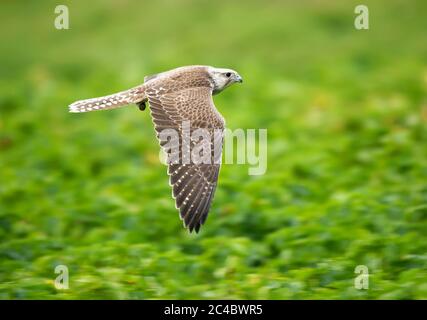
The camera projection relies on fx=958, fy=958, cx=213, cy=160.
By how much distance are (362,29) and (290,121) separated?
5.10 meters

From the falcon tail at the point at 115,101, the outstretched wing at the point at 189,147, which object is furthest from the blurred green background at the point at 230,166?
the falcon tail at the point at 115,101

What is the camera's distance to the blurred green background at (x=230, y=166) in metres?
8.54

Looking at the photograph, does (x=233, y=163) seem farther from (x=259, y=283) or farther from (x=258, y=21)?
(x=258, y=21)

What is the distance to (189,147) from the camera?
8.55 meters

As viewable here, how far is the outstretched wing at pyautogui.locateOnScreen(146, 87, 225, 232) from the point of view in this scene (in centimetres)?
834

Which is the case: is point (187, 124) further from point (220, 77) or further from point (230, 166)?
point (230, 166)

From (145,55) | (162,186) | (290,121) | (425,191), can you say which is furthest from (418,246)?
(145,55)

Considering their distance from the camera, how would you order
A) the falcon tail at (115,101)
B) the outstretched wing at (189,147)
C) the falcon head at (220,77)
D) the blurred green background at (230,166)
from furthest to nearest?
1. the falcon head at (220,77)
2. the falcon tail at (115,101)
3. the blurred green background at (230,166)
4. the outstretched wing at (189,147)

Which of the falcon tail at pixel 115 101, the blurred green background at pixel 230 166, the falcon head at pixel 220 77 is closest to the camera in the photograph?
the blurred green background at pixel 230 166

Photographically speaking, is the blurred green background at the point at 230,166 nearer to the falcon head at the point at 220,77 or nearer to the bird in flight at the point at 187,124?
the bird in flight at the point at 187,124

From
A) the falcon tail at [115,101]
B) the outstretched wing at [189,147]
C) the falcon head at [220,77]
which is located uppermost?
the falcon head at [220,77]

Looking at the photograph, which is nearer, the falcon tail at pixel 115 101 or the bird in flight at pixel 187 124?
the bird in flight at pixel 187 124

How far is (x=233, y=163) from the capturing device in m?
12.0

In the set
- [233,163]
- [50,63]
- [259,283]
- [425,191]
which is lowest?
[259,283]
